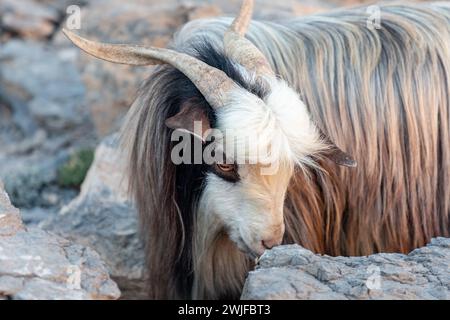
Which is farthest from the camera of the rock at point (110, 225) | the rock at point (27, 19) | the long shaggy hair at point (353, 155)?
the rock at point (27, 19)

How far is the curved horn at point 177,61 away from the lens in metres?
3.76

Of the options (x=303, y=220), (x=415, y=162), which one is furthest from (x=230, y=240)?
(x=415, y=162)

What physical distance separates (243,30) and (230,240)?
106cm

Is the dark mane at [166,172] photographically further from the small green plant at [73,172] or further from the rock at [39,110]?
the rock at [39,110]

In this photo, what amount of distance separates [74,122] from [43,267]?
183 inches

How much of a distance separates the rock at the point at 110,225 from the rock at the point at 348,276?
69.1 inches

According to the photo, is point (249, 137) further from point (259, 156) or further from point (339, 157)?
point (339, 157)

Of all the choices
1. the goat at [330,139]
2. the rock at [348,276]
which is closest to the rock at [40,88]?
the goat at [330,139]

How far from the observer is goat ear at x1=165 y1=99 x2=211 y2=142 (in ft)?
12.3

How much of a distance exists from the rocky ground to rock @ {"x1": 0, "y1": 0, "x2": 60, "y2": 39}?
1cm

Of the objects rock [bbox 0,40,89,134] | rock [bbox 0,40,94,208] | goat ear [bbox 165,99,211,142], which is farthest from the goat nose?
rock [bbox 0,40,89,134]

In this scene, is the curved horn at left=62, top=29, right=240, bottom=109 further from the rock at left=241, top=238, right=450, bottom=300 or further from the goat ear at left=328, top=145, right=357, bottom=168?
the rock at left=241, top=238, right=450, bottom=300

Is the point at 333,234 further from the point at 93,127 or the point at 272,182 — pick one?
the point at 93,127

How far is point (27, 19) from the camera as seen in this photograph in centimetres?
920
